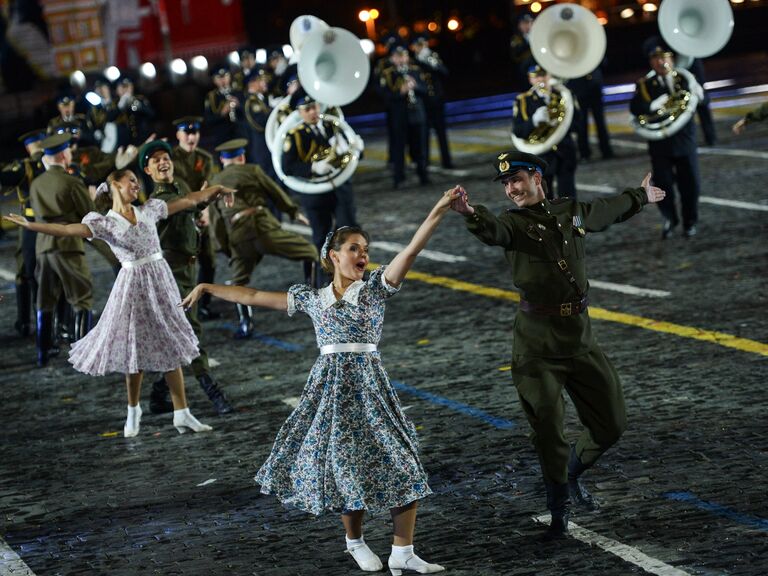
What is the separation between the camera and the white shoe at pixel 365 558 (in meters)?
7.38

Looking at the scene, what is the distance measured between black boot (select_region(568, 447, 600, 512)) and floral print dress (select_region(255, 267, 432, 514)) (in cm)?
104

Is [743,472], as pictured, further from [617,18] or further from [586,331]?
[617,18]

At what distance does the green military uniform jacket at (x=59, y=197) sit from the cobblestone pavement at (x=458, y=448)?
1.37 m

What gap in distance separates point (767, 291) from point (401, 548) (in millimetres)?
6694

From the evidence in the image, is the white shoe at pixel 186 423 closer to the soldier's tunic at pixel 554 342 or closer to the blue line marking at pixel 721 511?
the soldier's tunic at pixel 554 342

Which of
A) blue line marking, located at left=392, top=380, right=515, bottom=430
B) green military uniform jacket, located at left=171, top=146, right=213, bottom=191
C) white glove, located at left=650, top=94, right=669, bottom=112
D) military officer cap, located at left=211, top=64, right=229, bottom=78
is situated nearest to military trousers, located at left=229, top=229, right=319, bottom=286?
green military uniform jacket, located at left=171, top=146, right=213, bottom=191

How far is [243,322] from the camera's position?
529 inches

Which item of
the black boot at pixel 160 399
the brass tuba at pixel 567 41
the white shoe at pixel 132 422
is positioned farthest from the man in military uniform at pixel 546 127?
the white shoe at pixel 132 422

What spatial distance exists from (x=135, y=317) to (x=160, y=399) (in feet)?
3.42

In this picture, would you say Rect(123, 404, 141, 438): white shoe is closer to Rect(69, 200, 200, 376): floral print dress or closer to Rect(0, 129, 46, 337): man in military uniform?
Rect(69, 200, 200, 376): floral print dress

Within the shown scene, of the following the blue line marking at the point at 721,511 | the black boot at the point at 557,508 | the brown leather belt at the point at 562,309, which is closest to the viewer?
the blue line marking at the point at 721,511

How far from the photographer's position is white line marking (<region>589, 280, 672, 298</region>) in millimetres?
13367

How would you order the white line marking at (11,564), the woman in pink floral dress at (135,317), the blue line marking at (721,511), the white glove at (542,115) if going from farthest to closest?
the white glove at (542,115) < the woman in pink floral dress at (135,317) < the white line marking at (11,564) < the blue line marking at (721,511)

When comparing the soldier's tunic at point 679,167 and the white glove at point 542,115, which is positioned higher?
the white glove at point 542,115
